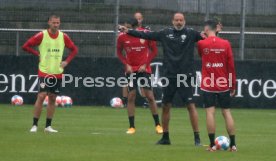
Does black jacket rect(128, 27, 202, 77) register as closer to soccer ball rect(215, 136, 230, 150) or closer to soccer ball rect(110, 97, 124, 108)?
soccer ball rect(215, 136, 230, 150)

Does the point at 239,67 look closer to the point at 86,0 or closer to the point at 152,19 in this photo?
the point at 152,19

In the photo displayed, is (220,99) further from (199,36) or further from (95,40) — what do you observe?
(95,40)

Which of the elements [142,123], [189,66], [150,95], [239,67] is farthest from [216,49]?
[239,67]

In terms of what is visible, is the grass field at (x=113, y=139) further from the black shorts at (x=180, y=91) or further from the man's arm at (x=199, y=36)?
the man's arm at (x=199, y=36)

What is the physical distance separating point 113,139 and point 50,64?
2.70 meters

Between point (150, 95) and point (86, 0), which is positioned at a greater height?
point (86, 0)

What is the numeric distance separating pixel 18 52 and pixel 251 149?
14317 millimetres

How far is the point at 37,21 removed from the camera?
28.7 meters

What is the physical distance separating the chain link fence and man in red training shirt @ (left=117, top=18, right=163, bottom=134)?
8.88m

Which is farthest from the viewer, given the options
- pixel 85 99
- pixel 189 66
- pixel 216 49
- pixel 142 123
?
pixel 85 99

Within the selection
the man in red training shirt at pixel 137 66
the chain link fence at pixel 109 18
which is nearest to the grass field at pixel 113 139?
the man in red training shirt at pixel 137 66

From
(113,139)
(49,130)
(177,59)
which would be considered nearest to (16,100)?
(49,130)

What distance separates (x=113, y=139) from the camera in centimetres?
1645

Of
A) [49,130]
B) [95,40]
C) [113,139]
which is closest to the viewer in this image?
[113,139]
